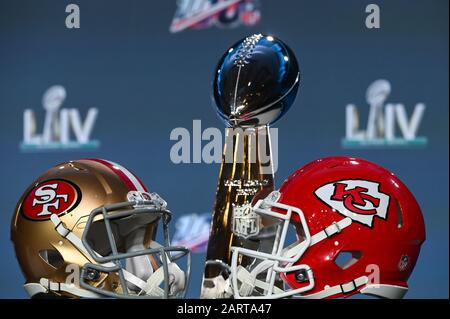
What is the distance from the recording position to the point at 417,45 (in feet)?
8.69

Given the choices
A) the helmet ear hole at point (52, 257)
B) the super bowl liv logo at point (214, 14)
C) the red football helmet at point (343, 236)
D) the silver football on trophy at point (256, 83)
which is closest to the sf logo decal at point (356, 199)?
the red football helmet at point (343, 236)

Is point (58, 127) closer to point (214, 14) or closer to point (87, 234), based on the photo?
point (214, 14)

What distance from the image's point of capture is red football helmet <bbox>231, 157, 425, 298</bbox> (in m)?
1.47

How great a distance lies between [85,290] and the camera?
5.08 ft

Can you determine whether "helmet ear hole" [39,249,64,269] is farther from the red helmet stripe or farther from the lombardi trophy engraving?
the lombardi trophy engraving

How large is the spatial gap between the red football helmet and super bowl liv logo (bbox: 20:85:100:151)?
1.16 m

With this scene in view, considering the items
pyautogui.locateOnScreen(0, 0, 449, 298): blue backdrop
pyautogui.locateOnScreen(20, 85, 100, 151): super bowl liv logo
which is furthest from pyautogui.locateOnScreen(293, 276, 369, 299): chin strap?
pyautogui.locateOnScreen(20, 85, 100, 151): super bowl liv logo

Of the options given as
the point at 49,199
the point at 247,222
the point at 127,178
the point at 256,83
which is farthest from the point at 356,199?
the point at 49,199

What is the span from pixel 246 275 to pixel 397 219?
28 centimetres

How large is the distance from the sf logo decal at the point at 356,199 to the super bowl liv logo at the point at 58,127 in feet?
4.01

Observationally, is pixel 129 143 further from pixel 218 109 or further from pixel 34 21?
pixel 218 109

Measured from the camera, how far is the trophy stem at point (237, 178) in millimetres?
1753

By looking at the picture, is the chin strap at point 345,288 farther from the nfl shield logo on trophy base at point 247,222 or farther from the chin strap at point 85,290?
the chin strap at point 85,290
